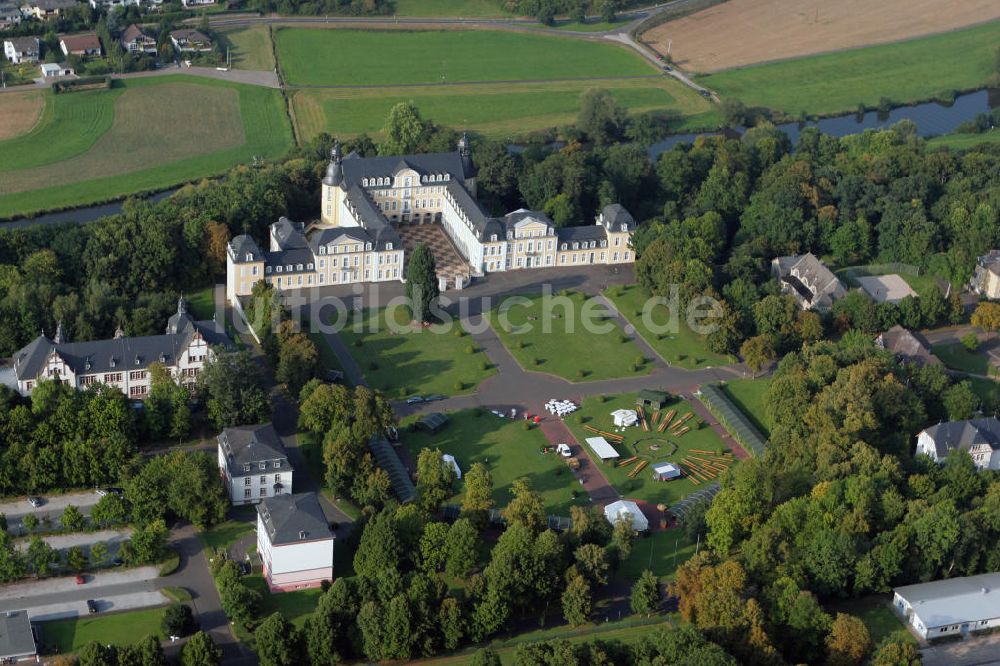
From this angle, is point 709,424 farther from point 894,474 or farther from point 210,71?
point 210,71

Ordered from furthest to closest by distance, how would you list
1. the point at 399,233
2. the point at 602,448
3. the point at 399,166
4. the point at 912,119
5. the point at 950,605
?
1. the point at 912,119
2. the point at 399,166
3. the point at 399,233
4. the point at 602,448
5. the point at 950,605

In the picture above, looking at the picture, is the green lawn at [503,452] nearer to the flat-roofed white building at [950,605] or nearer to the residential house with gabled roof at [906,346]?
the flat-roofed white building at [950,605]

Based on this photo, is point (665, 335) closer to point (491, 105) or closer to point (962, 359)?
point (962, 359)

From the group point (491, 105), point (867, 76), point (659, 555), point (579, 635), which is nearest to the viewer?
point (579, 635)

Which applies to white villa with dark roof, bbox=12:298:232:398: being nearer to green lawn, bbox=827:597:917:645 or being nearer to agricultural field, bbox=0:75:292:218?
agricultural field, bbox=0:75:292:218

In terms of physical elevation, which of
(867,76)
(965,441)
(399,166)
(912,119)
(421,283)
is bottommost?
(965,441)

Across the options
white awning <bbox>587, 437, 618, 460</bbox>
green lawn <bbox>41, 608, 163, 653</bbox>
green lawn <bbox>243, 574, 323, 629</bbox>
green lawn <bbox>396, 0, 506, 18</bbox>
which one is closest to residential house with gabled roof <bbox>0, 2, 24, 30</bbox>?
green lawn <bbox>396, 0, 506, 18</bbox>

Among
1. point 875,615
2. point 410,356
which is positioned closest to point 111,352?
point 410,356

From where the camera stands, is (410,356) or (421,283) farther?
(421,283)
